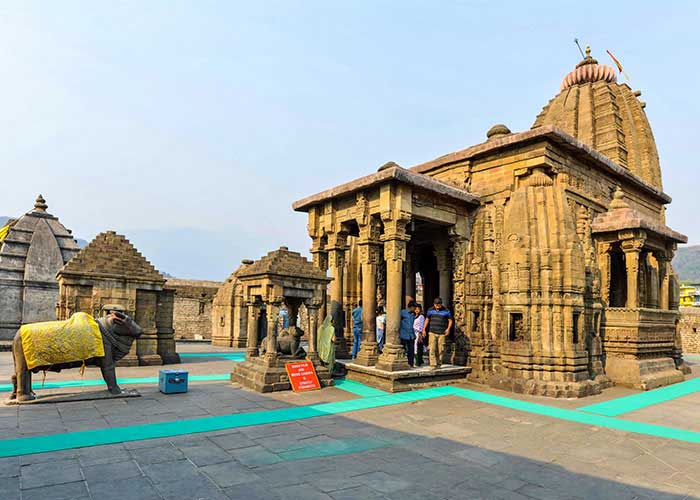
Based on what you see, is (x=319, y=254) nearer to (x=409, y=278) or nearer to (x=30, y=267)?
(x=409, y=278)

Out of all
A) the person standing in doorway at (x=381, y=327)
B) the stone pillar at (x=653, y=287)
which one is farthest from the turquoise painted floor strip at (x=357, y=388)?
the stone pillar at (x=653, y=287)

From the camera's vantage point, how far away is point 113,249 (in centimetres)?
1393

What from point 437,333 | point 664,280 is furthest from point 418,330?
point 664,280

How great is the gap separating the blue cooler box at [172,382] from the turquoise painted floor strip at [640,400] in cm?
812

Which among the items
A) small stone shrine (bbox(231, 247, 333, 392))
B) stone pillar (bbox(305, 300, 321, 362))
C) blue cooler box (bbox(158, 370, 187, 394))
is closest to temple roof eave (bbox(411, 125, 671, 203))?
small stone shrine (bbox(231, 247, 333, 392))

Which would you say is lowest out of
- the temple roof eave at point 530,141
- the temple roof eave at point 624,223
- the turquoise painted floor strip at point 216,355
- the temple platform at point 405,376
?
the turquoise painted floor strip at point 216,355

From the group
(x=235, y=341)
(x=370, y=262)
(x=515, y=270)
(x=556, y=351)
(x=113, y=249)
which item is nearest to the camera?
(x=556, y=351)

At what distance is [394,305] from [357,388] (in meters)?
2.28

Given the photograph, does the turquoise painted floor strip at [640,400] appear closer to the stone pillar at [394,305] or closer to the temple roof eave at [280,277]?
the stone pillar at [394,305]

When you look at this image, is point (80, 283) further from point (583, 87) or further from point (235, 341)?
point (583, 87)

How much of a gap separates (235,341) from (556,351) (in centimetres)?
1568

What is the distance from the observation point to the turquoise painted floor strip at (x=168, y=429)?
5457 millimetres

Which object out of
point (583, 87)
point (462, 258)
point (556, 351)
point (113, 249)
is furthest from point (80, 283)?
point (583, 87)

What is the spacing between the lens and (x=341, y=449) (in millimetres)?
5762
